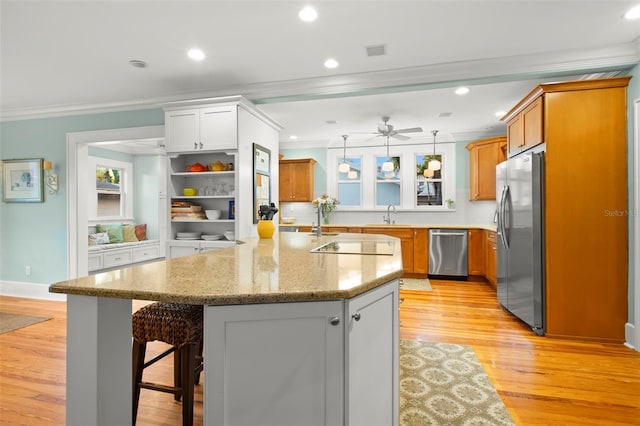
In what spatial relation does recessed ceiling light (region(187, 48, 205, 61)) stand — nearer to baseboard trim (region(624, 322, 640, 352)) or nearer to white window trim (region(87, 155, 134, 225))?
baseboard trim (region(624, 322, 640, 352))

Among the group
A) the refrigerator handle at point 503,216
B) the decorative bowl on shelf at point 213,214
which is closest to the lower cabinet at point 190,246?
the decorative bowl on shelf at point 213,214

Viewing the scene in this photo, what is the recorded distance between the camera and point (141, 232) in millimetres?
7309

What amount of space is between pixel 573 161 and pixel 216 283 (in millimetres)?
3267

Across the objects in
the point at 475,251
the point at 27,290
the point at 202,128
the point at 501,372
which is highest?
the point at 202,128

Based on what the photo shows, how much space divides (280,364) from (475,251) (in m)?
5.07

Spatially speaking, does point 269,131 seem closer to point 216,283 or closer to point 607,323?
point 216,283

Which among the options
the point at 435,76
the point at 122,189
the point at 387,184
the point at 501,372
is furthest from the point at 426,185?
the point at 122,189

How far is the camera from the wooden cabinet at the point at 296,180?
666 centimetres

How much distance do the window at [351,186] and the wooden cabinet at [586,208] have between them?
12.6 ft

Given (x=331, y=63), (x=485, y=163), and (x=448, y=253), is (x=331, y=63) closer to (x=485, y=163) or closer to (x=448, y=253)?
(x=485, y=163)

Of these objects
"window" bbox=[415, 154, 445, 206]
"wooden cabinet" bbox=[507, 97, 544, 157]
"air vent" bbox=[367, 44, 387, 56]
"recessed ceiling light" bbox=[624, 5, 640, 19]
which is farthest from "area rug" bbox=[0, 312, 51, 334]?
"recessed ceiling light" bbox=[624, 5, 640, 19]

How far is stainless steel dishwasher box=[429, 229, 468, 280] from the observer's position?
5543 mm

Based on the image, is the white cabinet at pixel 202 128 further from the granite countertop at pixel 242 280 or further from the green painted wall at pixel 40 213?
the granite countertop at pixel 242 280

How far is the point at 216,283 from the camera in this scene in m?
1.26
